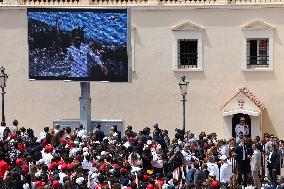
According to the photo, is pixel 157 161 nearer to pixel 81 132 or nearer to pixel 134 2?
pixel 81 132

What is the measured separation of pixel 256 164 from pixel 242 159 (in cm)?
65

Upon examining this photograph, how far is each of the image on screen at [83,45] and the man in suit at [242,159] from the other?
18.3 ft

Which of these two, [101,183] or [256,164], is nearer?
[101,183]

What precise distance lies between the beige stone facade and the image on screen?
7.04 metres

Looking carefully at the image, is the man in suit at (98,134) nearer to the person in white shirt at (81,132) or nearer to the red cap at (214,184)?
→ the person in white shirt at (81,132)

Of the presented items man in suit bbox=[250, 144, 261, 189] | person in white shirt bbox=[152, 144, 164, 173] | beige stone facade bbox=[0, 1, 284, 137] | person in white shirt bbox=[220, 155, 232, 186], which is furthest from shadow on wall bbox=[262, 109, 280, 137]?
person in white shirt bbox=[220, 155, 232, 186]

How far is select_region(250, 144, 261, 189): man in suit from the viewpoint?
48.5 metres

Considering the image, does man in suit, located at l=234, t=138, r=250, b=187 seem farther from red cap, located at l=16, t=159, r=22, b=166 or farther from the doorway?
red cap, located at l=16, t=159, r=22, b=166

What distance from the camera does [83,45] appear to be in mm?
52188

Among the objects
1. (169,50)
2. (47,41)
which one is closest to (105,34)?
(47,41)

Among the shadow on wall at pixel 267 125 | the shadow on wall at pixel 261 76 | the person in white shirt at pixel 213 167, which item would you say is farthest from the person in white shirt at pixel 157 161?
the shadow on wall at pixel 261 76

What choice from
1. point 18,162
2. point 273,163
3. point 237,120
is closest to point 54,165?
point 18,162

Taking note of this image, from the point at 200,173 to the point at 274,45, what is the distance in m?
16.2

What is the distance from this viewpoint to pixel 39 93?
198ft
